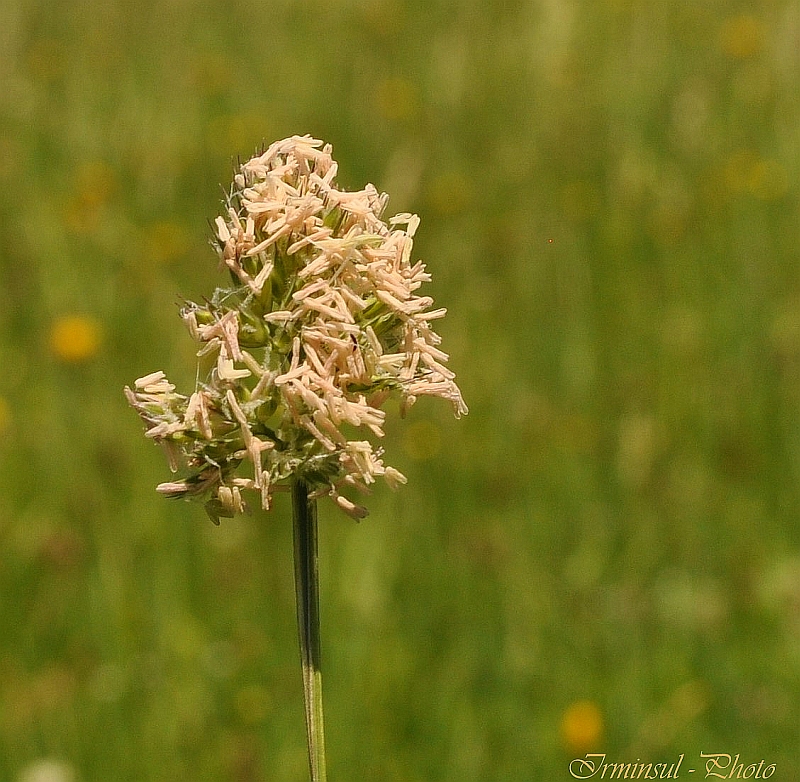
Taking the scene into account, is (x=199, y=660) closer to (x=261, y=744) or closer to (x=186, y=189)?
(x=261, y=744)

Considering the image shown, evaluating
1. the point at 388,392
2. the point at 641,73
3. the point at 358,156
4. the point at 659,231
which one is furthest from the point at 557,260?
the point at 388,392

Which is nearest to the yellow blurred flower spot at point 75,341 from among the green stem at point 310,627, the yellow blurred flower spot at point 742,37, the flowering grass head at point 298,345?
the flowering grass head at point 298,345

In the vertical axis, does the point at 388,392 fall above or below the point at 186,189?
below

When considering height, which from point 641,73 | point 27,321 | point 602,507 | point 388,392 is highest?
point 641,73

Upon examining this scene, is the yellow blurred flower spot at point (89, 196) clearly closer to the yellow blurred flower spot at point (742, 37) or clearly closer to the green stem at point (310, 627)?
the yellow blurred flower spot at point (742, 37)

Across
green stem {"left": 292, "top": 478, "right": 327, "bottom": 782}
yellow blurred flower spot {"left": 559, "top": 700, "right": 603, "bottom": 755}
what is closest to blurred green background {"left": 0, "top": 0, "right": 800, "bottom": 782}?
yellow blurred flower spot {"left": 559, "top": 700, "right": 603, "bottom": 755}

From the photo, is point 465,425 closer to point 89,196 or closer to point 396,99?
point 89,196

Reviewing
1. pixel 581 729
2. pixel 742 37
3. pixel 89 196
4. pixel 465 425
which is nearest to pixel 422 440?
pixel 465 425
